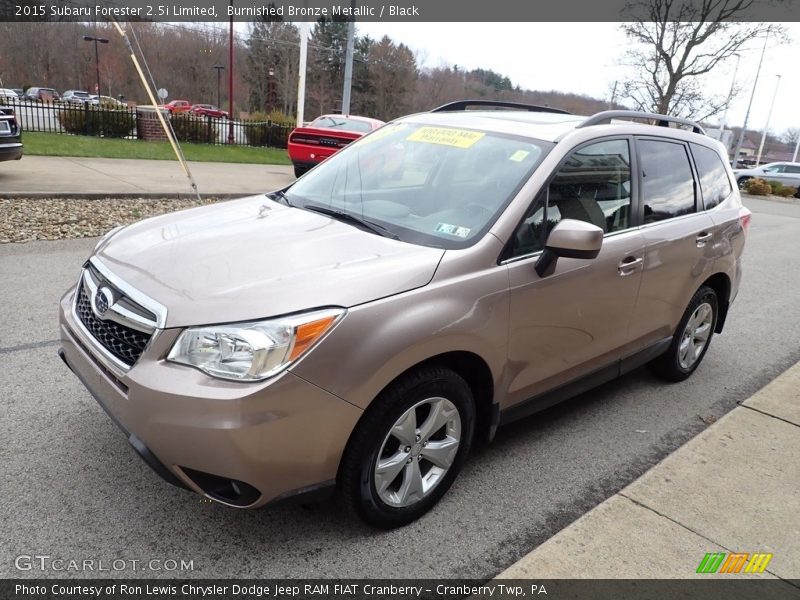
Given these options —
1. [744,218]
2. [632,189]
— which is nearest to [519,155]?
[632,189]

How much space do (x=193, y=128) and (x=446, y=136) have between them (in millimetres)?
19587

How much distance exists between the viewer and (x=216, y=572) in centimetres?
238

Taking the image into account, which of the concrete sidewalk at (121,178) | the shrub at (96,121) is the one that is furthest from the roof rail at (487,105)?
the shrub at (96,121)

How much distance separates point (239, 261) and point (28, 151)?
548 inches

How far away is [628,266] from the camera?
3477mm

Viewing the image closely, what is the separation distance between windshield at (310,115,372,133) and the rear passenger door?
10904 mm

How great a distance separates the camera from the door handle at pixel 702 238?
409 centimetres

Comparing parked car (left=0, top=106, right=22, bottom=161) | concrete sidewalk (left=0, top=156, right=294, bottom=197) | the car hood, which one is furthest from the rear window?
the car hood

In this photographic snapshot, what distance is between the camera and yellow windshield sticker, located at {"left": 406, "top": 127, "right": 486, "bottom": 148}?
342cm

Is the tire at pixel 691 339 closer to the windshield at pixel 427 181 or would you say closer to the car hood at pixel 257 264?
the windshield at pixel 427 181

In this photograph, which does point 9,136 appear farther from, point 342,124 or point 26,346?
point 342,124

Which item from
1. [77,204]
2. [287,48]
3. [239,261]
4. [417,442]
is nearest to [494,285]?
[417,442]

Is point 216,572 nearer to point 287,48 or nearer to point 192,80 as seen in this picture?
point 287,48

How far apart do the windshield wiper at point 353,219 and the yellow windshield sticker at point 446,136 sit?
2.49ft
